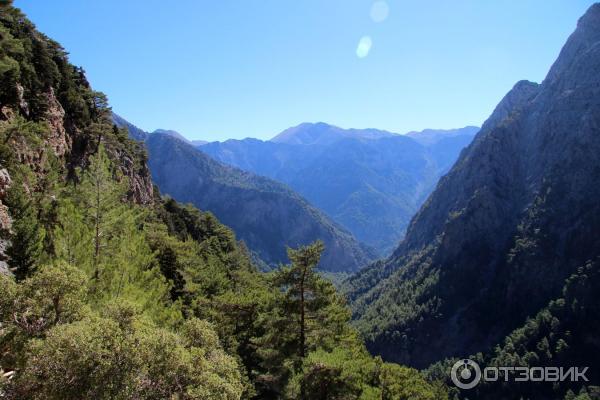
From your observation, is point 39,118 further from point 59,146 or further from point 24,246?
point 24,246

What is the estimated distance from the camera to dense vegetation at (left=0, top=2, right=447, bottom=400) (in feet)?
39.7

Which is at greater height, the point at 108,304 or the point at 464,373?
the point at 464,373

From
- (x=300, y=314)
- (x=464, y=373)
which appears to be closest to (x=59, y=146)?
(x=300, y=314)

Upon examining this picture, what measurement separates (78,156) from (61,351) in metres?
47.9

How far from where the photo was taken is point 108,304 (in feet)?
49.6

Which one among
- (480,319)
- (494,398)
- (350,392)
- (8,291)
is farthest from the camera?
(480,319)

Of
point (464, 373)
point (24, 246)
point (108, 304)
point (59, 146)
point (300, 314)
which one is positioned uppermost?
point (59, 146)

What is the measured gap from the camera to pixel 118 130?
8100 centimetres

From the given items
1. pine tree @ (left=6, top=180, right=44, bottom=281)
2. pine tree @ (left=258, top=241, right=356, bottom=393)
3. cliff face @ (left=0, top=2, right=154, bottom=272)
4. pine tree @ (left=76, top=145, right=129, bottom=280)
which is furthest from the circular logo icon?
cliff face @ (left=0, top=2, right=154, bottom=272)

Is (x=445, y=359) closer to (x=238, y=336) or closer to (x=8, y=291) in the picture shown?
(x=238, y=336)

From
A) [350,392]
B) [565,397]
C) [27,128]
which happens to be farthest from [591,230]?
[27,128]

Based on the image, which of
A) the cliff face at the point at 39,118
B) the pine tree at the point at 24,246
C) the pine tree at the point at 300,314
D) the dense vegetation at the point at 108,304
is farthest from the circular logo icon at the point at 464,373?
the cliff face at the point at 39,118

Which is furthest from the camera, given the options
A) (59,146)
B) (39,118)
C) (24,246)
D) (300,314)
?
(59,146)

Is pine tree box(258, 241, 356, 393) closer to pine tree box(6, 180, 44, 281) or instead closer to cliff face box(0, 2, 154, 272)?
pine tree box(6, 180, 44, 281)
